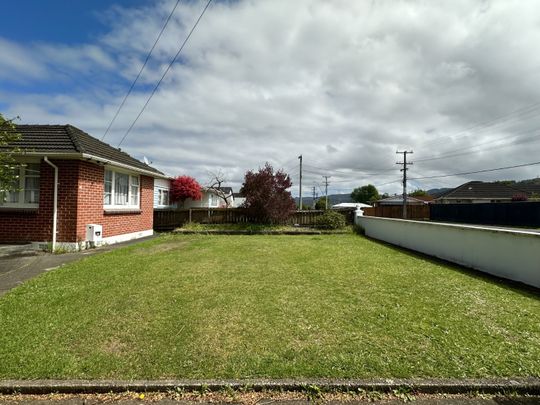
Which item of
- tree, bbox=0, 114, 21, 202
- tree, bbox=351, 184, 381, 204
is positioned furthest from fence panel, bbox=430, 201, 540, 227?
tree, bbox=351, 184, 381, 204

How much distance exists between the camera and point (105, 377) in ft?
9.81

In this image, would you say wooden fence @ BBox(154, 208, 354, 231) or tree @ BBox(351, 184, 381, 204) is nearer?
wooden fence @ BBox(154, 208, 354, 231)

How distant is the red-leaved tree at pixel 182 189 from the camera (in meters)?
23.5

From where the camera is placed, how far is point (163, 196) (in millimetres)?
22188

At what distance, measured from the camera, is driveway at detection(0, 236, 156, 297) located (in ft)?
21.0

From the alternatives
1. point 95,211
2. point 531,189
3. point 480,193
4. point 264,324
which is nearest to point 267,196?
point 95,211

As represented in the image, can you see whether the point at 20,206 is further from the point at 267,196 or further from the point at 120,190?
the point at 267,196

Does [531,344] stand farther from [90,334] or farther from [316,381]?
[90,334]

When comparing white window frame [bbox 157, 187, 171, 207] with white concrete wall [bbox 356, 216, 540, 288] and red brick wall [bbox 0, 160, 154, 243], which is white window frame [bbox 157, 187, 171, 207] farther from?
white concrete wall [bbox 356, 216, 540, 288]

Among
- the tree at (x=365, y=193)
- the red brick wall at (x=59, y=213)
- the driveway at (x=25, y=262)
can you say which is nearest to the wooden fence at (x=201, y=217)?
the driveway at (x=25, y=262)

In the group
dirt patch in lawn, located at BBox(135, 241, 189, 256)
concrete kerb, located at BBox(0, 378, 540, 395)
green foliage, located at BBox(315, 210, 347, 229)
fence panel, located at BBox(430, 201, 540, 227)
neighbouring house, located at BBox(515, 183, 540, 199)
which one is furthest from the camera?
neighbouring house, located at BBox(515, 183, 540, 199)

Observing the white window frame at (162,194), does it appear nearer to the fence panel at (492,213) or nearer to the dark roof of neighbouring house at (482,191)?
the fence panel at (492,213)

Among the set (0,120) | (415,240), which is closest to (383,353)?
(415,240)

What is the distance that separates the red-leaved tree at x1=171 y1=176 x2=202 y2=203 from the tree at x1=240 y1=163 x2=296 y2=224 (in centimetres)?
720
